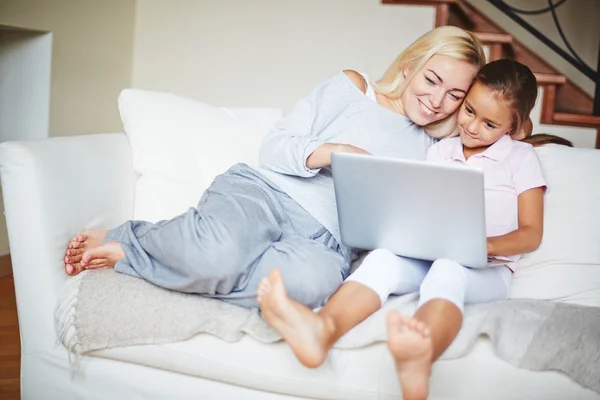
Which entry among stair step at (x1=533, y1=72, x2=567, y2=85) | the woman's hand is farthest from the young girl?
stair step at (x1=533, y1=72, x2=567, y2=85)

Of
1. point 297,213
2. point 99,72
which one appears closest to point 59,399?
point 297,213

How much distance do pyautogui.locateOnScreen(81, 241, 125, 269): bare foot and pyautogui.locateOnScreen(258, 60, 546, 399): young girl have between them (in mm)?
453

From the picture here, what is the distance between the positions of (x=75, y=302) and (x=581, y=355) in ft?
3.42

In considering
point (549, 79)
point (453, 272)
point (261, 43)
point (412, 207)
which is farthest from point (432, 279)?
point (261, 43)

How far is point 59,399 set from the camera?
1.44m

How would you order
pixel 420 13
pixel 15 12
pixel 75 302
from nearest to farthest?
pixel 75 302, pixel 15 12, pixel 420 13

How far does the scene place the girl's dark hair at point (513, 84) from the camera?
1.51 metres

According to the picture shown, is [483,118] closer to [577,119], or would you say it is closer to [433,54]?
[433,54]

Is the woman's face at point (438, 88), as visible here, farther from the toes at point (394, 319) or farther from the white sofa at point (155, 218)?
the toes at point (394, 319)

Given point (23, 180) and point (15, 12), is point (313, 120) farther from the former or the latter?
point (15, 12)

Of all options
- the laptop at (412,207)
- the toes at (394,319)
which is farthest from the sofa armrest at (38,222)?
the toes at (394,319)

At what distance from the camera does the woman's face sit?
163 centimetres

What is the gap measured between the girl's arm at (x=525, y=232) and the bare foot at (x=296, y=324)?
19.3 inches

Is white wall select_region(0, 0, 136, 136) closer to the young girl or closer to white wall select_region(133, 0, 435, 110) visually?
white wall select_region(133, 0, 435, 110)
